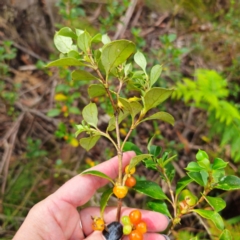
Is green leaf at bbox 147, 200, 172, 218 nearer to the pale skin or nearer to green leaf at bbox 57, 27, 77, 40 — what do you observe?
the pale skin

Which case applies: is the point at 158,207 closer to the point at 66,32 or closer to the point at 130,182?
the point at 130,182

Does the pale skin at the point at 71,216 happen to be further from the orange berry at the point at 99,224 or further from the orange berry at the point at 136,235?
the orange berry at the point at 136,235

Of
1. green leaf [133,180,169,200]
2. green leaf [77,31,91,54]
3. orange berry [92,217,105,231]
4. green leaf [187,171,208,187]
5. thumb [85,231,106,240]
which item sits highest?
green leaf [77,31,91,54]

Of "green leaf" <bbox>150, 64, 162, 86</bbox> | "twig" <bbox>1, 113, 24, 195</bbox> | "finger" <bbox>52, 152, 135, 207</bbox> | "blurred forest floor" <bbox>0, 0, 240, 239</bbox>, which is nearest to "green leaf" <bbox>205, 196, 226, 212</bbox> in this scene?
"finger" <bbox>52, 152, 135, 207</bbox>

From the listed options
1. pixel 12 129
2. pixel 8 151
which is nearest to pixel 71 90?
pixel 12 129

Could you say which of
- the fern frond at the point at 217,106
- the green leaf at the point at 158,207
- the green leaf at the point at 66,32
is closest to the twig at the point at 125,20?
the fern frond at the point at 217,106
